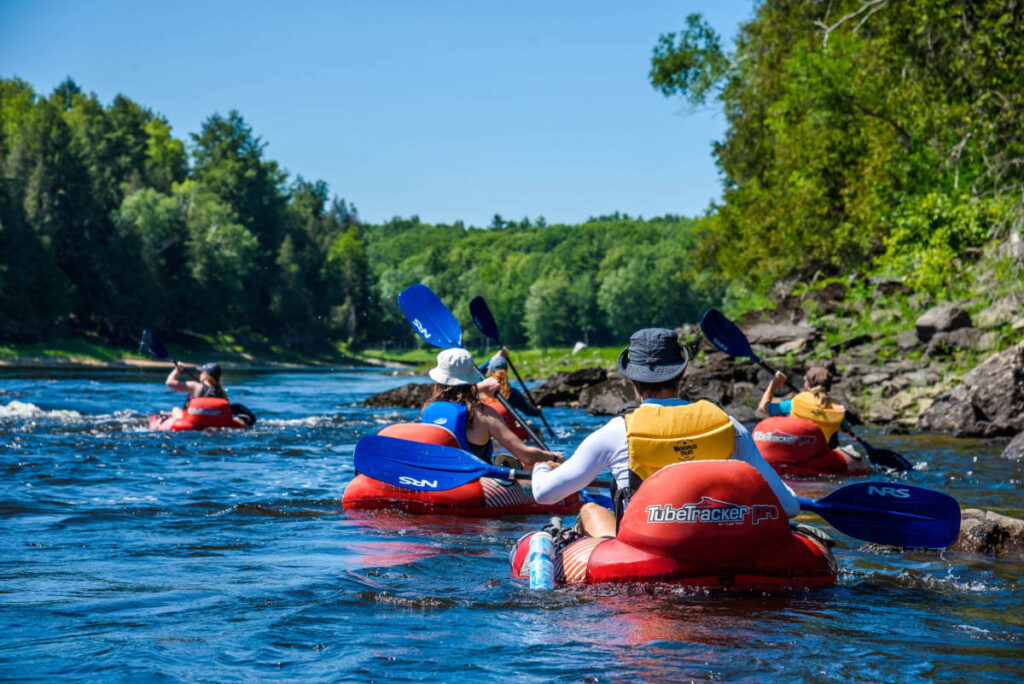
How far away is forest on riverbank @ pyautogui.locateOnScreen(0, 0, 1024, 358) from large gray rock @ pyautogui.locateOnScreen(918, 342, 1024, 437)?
1658 mm

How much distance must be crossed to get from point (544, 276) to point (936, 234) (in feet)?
363

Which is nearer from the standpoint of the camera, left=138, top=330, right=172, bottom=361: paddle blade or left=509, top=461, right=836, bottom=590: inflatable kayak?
left=509, top=461, right=836, bottom=590: inflatable kayak

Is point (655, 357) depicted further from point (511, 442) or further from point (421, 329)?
point (421, 329)

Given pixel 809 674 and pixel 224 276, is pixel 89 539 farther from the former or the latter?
pixel 224 276

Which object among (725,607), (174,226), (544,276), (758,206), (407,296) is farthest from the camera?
(544,276)

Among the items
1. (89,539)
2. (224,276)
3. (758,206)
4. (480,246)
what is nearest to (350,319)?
(224,276)

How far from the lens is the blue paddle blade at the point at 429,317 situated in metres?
9.53

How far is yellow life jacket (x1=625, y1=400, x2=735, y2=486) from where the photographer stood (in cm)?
462

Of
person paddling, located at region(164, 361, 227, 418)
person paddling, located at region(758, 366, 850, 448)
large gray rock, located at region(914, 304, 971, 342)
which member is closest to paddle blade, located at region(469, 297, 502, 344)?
person paddling, located at region(758, 366, 850, 448)

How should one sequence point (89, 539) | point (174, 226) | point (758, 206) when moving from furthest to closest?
point (174, 226) < point (758, 206) < point (89, 539)

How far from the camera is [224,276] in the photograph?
2586 inches

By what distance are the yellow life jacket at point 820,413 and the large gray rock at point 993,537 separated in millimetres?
4364

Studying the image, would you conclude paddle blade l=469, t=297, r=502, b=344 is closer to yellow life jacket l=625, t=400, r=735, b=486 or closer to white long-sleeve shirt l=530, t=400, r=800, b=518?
white long-sleeve shirt l=530, t=400, r=800, b=518

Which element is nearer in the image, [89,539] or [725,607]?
[725,607]
